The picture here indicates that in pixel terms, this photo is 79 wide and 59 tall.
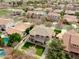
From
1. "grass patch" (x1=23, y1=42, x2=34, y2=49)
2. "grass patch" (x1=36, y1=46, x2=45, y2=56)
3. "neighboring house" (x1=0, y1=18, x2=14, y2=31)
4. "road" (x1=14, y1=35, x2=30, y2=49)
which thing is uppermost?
"neighboring house" (x1=0, y1=18, x2=14, y2=31)

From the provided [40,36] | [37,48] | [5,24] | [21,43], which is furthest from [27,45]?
[5,24]

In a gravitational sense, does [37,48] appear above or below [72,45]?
below

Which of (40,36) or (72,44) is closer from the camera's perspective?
(72,44)

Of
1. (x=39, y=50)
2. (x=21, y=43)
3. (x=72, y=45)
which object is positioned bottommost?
(x=39, y=50)

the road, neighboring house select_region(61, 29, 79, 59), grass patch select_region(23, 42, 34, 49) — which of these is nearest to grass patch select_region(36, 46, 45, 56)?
grass patch select_region(23, 42, 34, 49)

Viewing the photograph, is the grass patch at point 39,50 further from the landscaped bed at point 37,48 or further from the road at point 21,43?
the road at point 21,43

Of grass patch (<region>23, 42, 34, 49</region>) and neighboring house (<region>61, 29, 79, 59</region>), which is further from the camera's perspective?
grass patch (<region>23, 42, 34, 49</region>)

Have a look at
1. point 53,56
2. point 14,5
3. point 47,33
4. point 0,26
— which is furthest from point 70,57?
point 14,5

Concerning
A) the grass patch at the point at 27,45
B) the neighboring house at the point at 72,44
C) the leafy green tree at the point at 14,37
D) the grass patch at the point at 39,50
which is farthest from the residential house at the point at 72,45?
the leafy green tree at the point at 14,37

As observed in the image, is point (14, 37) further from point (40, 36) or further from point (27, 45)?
point (40, 36)

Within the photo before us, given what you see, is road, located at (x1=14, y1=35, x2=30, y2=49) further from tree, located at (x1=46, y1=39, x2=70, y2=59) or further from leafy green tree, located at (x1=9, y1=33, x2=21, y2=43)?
tree, located at (x1=46, y1=39, x2=70, y2=59)

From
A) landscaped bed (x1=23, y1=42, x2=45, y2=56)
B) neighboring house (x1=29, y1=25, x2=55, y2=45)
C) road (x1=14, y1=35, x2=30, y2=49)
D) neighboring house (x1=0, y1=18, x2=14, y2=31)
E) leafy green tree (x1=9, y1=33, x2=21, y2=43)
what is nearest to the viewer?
landscaped bed (x1=23, y1=42, x2=45, y2=56)
